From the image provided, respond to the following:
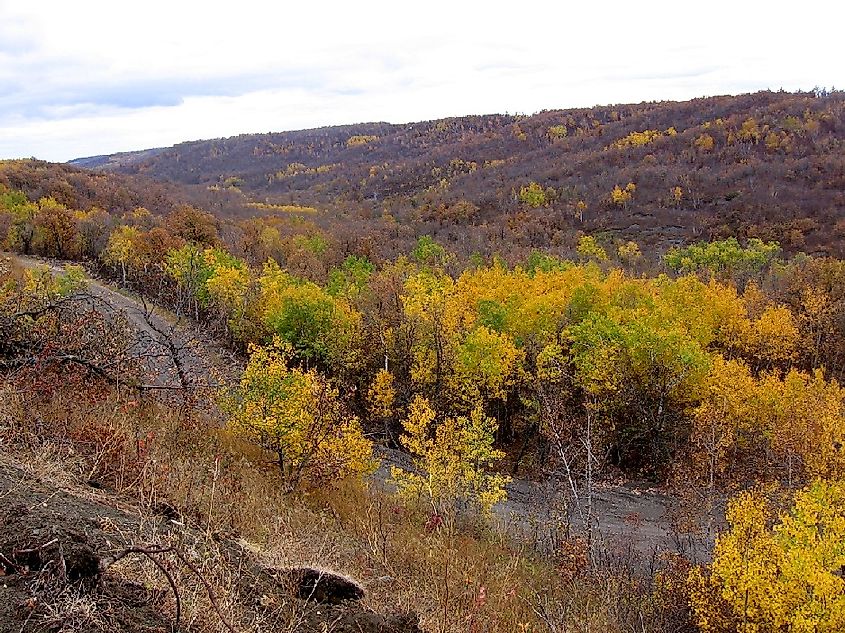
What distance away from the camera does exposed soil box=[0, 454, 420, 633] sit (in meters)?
3.88

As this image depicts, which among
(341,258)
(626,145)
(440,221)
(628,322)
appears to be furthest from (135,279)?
(626,145)

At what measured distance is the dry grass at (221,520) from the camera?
540 cm

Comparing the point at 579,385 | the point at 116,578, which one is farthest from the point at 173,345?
the point at 579,385

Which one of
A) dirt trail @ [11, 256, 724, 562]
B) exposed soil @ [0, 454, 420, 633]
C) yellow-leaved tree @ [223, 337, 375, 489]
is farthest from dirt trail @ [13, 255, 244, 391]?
exposed soil @ [0, 454, 420, 633]

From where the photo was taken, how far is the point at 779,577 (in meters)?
15.3

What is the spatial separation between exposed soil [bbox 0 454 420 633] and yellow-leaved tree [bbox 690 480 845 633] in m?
13.2

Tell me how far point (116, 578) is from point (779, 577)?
644 inches

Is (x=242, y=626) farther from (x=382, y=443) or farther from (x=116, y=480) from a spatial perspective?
(x=382, y=443)

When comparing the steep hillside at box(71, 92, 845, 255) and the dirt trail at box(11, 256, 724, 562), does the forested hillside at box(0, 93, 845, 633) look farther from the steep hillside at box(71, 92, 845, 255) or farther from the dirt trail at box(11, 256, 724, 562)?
the steep hillside at box(71, 92, 845, 255)

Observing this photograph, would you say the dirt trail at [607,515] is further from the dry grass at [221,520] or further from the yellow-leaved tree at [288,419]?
the dry grass at [221,520]

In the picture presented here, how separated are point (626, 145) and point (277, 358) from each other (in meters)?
186

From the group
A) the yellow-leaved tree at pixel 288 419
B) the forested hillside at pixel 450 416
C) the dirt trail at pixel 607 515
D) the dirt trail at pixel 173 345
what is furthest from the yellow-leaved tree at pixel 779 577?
the dirt trail at pixel 173 345

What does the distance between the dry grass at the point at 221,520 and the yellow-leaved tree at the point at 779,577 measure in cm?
641

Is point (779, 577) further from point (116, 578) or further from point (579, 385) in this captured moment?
point (579, 385)
